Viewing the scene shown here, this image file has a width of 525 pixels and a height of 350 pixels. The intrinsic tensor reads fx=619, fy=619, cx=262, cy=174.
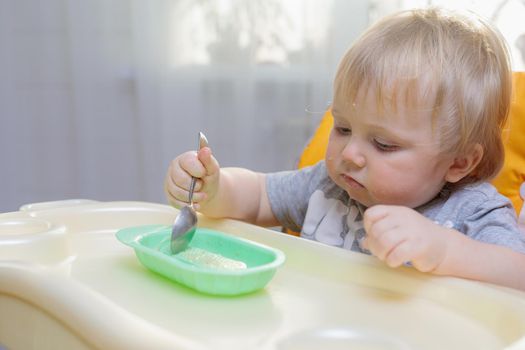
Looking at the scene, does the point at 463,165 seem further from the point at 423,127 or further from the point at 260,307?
the point at 260,307

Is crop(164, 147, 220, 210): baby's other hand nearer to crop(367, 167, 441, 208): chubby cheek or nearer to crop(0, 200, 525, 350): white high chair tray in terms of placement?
crop(0, 200, 525, 350): white high chair tray

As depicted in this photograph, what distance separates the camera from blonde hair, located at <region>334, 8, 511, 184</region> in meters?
0.76

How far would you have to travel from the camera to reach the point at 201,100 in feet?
5.97

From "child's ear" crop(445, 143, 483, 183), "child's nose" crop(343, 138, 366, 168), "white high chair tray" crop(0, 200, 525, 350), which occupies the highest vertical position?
"child's nose" crop(343, 138, 366, 168)

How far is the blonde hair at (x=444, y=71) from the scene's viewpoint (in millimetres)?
756

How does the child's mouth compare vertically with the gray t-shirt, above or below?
above

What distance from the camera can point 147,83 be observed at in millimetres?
1782

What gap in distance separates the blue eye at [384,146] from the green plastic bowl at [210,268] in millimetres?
197

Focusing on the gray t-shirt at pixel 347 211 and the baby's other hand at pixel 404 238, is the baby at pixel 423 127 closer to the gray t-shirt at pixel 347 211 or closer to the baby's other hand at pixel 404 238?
the gray t-shirt at pixel 347 211

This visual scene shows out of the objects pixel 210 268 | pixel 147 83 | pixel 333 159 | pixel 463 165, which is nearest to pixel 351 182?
pixel 333 159

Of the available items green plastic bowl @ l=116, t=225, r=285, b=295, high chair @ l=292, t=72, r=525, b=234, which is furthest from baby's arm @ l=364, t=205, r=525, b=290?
high chair @ l=292, t=72, r=525, b=234

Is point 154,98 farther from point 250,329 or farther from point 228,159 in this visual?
point 250,329

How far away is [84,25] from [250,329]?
4.62 ft

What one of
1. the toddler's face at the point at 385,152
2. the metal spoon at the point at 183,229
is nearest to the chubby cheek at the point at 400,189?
the toddler's face at the point at 385,152
